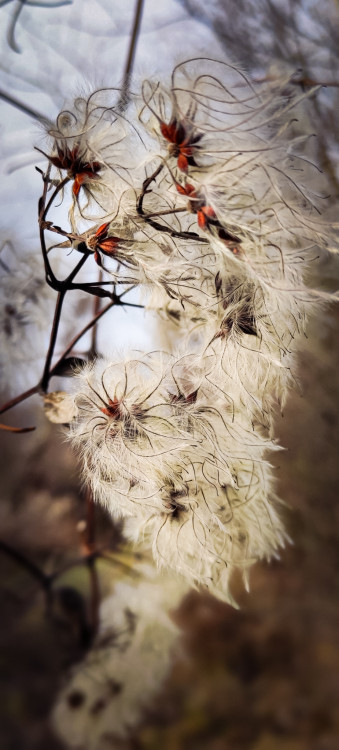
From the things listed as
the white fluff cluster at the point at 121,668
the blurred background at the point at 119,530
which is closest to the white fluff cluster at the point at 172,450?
the blurred background at the point at 119,530

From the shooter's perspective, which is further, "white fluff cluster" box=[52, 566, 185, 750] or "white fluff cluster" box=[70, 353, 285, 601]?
"white fluff cluster" box=[52, 566, 185, 750]

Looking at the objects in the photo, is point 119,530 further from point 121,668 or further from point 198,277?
point 198,277

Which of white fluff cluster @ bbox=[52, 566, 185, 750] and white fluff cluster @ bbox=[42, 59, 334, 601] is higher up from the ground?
white fluff cluster @ bbox=[42, 59, 334, 601]

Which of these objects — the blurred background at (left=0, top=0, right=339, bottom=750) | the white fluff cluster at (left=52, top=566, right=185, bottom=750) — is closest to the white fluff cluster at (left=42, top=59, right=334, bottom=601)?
the blurred background at (left=0, top=0, right=339, bottom=750)

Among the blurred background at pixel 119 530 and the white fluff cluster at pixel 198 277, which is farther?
the blurred background at pixel 119 530

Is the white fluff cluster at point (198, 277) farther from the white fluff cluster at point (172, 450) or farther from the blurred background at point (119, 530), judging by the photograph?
the blurred background at point (119, 530)

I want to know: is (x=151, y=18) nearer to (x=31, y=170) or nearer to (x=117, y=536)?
(x=31, y=170)

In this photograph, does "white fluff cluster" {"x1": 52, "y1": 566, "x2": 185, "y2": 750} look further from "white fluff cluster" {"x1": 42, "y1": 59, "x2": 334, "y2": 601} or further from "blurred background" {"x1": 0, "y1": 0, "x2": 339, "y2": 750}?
"white fluff cluster" {"x1": 42, "y1": 59, "x2": 334, "y2": 601}
